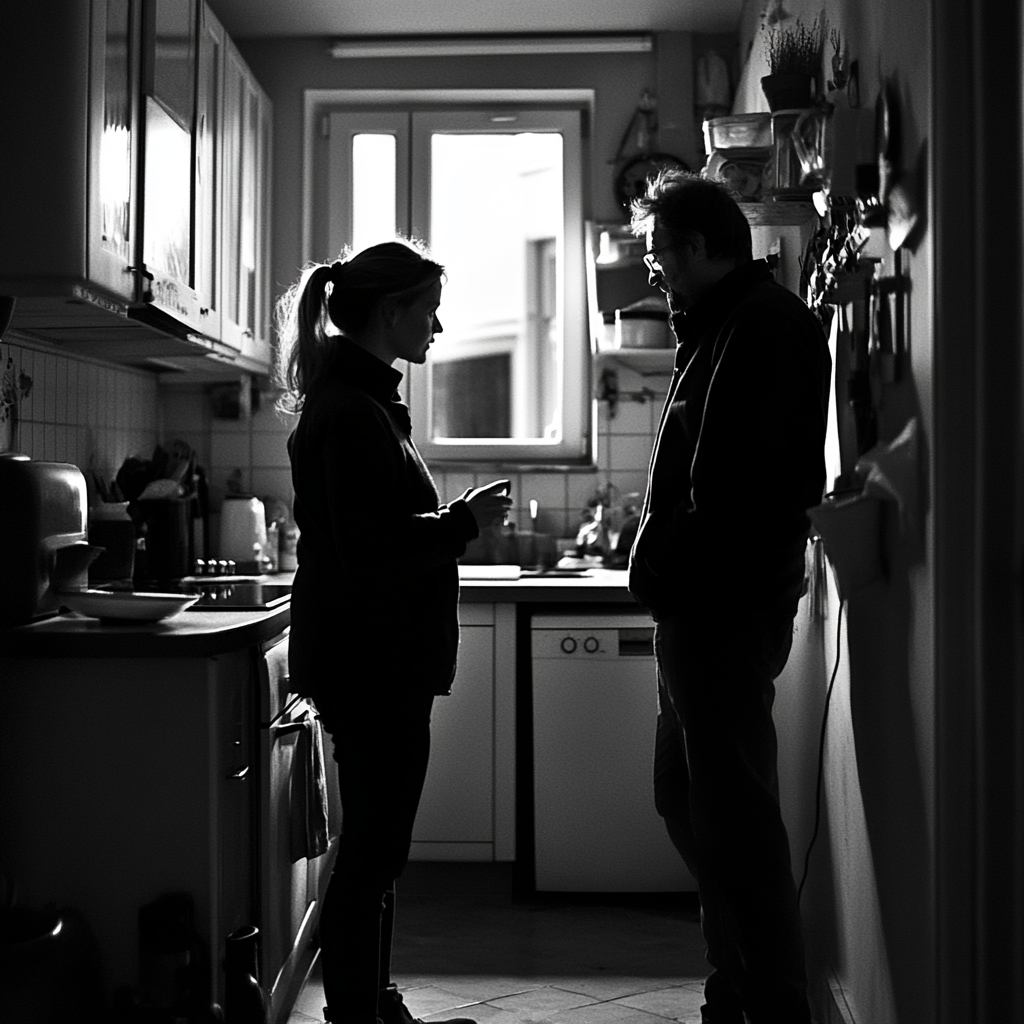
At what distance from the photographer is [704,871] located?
7.32ft

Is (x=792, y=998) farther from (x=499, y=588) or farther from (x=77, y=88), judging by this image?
(x=77, y=88)

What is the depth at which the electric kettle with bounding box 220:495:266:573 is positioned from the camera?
3.86 metres

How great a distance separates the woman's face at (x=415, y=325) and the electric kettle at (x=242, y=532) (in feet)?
5.51

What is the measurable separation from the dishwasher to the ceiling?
1.78m

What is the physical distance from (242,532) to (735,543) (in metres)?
2.13

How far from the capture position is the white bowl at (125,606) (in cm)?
223

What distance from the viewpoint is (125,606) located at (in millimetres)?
2236

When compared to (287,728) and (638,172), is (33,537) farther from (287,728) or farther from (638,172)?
(638,172)

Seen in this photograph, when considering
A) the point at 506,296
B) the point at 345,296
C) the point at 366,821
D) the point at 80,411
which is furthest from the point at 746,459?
the point at 506,296

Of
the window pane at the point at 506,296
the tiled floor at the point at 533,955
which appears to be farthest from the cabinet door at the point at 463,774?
the window pane at the point at 506,296

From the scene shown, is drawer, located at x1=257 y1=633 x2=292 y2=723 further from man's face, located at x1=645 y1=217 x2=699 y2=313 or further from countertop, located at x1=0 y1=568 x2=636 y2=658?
man's face, located at x1=645 y1=217 x2=699 y2=313

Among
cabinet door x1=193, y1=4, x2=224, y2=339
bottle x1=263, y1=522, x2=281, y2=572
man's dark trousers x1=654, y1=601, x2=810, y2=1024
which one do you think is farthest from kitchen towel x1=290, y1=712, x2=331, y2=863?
bottle x1=263, y1=522, x2=281, y2=572

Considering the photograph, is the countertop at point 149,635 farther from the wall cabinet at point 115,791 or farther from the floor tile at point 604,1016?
the floor tile at point 604,1016

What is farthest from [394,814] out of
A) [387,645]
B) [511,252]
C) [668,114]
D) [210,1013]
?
[511,252]
